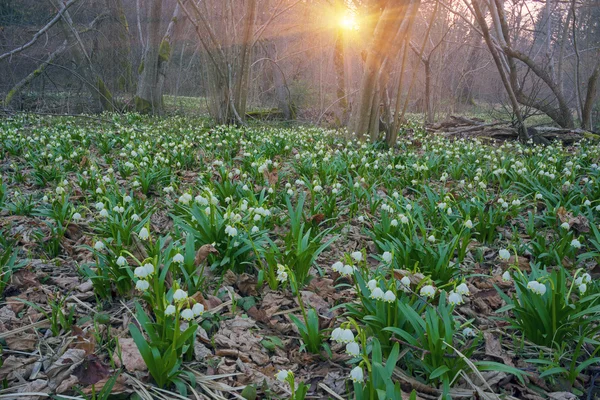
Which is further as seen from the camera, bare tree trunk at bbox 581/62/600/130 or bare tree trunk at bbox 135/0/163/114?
bare tree trunk at bbox 135/0/163/114

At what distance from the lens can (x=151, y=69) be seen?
46.9 feet

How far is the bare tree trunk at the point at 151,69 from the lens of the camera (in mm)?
14070

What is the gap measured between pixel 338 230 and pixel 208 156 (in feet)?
10.8

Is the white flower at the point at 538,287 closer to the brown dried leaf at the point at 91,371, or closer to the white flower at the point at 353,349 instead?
the white flower at the point at 353,349

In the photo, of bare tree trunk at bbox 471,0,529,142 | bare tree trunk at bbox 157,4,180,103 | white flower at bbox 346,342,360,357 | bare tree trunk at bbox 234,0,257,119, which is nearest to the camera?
white flower at bbox 346,342,360,357

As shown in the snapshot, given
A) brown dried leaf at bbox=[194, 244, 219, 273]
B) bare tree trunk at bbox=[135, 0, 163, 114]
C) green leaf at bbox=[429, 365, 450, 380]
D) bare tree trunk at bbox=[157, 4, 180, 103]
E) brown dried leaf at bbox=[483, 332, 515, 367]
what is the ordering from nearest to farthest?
1. green leaf at bbox=[429, 365, 450, 380]
2. brown dried leaf at bbox=[483, 332, 515, 367]
3. brown dried leaf at bbox=[194, 244, 219, 273]
4. bare tree trunk at bbox=[135, 0, 163, 114]
5. bare tree trunk at bbox=[157, 4, 180, 103]

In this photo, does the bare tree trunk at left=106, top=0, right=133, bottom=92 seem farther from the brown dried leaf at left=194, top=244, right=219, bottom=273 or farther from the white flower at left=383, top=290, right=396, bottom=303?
the white flower at left=383, top=290, right=396, bottom=303

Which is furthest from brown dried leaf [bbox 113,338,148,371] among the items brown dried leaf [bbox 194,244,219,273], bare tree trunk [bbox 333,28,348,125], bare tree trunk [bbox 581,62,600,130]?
bare tree trunk [bbox 333,28,348,125]

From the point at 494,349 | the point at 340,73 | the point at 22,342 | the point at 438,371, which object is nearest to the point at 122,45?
the point at 340,73

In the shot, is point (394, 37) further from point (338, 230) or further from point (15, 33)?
point (15, 33)

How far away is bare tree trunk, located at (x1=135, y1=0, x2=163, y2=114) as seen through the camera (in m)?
14.1

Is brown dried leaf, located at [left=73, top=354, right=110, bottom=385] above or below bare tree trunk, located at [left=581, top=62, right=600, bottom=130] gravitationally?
below

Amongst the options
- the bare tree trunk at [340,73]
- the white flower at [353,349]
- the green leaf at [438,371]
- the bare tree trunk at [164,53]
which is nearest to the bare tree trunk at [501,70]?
the bare tree trunk at [340,73]

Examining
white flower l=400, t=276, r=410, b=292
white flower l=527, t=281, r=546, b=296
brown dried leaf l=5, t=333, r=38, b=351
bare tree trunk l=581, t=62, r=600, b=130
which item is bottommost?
brown dried leaf l=5, t=333, r=38, b=351
